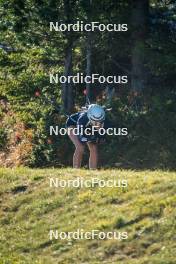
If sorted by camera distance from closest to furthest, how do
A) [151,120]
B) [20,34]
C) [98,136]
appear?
[98,136] < [151,120] < [20,34]

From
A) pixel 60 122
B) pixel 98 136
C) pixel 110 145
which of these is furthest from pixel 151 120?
pixel 98 136

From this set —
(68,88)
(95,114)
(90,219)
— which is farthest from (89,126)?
(68,88)

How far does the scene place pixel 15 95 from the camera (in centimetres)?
2019

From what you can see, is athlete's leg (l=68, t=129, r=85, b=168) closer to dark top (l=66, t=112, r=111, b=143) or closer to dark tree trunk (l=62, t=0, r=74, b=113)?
dark top (l=66, t=112, r=111, b=143)

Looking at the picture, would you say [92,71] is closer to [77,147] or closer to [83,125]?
[77,147]

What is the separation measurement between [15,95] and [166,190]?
9.65m

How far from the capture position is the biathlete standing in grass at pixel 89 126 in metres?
13.8

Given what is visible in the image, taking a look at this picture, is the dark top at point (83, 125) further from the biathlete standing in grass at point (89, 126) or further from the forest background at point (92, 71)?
the forest background at point (92, 71)

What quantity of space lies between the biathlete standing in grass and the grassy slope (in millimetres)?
1336

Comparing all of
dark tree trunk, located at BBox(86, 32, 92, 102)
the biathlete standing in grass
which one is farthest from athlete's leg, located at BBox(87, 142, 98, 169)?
dark tree trunk, located at BBox(86, 32, 92, 102)

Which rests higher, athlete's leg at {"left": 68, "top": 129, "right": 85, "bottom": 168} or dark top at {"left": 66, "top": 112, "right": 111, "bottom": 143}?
dark top at {"left": 66, "top": 112, "right": 111, "bottom": 143}

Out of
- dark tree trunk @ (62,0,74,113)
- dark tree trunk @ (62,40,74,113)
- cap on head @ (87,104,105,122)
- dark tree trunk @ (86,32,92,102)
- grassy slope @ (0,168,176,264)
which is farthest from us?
dark tree trunk @ (62,40,74,113)

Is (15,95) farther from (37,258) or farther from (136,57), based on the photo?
(37,258)

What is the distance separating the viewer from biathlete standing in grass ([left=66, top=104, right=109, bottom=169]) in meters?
13.8
